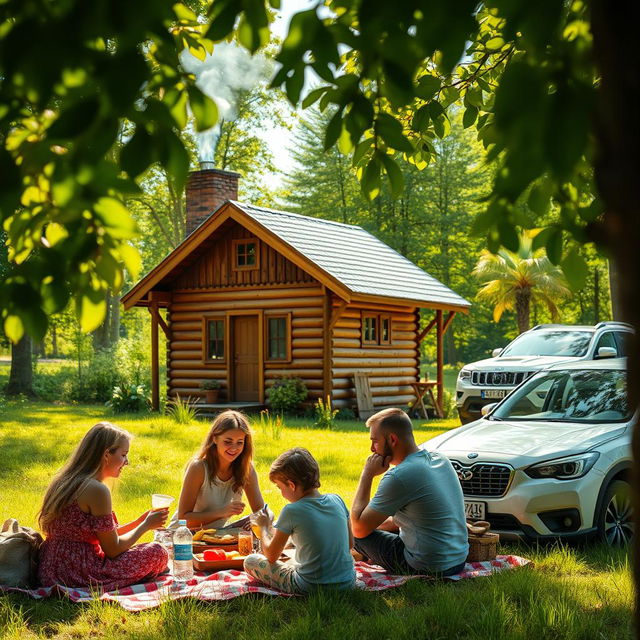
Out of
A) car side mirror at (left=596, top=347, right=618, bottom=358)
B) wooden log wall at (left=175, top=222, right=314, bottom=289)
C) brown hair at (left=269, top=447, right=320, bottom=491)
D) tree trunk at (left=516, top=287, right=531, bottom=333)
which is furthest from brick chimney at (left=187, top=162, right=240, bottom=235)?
brown hair at (left=269, top=447, right=320, bottom=491)

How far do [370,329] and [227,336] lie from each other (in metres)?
3.85

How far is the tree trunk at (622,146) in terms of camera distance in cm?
151

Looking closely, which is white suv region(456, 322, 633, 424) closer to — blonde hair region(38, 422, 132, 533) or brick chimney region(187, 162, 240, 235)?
brick chimney region(187, 162, 240, 235)

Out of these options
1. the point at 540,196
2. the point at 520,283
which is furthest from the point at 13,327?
the point at 520,283

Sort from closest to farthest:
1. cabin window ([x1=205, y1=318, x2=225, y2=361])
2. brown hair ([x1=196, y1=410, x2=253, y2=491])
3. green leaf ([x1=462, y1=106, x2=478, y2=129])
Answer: green leaf ([x1=462, y1=106, x2=478, y2=129])
brown hair ([x1=196, y1=410, x2=253, y2=491])
cabin window ([x1=205, y1=318, x2=225, y2=361])

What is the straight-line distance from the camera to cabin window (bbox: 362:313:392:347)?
23.7m

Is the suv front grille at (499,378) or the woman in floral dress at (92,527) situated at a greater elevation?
the suv front grille at (499,378)

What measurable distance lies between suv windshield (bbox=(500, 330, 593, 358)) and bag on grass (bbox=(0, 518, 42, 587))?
13.8m

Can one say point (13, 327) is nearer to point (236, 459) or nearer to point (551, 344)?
point (236, 459)

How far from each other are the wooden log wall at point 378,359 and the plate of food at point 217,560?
14880 mm

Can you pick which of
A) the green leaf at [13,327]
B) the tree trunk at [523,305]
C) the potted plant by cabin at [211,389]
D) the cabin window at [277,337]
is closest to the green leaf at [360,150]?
the green leaf at [13,327]

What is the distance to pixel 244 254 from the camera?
2336 cm

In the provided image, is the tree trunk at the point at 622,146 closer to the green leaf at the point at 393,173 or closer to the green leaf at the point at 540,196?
the green leaf at the point at 540,196

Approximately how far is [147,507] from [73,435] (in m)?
7.38
